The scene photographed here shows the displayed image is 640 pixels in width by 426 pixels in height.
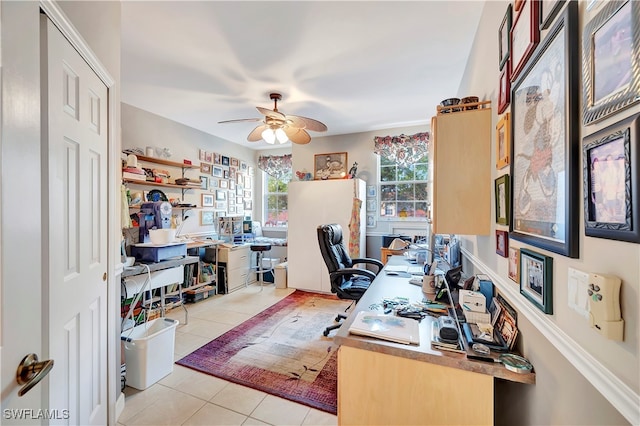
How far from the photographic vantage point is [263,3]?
→ 5.57ft

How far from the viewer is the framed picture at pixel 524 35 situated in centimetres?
87

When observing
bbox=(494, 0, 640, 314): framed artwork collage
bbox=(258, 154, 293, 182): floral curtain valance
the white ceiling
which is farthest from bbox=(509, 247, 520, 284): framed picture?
bbox=(258, 154, 293, 182): floral curtain valance

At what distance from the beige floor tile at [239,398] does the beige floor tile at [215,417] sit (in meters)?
0.04

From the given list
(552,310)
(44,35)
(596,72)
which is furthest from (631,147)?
(44,35)

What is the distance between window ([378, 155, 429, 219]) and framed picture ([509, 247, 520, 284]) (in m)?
3.29

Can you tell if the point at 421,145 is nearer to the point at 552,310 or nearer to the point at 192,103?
the point at 192,103

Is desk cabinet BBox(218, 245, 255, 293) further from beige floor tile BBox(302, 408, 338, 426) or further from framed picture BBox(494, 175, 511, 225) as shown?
framed picture BBox(494, 175, 511, 225)

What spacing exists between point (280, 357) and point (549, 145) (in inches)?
92.8

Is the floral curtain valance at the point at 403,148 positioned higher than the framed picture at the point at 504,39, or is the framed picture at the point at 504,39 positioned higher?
the floral curtain valance at the point at 403,148

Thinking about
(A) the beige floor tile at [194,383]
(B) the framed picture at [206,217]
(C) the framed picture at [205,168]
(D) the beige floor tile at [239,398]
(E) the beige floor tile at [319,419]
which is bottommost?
(E) the beige floor tile at [319,419]

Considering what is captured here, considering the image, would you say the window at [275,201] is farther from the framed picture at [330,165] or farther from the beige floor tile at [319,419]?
the beige floor tile at [319,419]

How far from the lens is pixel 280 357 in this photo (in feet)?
7.58

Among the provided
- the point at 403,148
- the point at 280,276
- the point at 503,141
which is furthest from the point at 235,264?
the point at 503,141

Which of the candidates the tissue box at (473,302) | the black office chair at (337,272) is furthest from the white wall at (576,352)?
the black office chair at (337,272)
